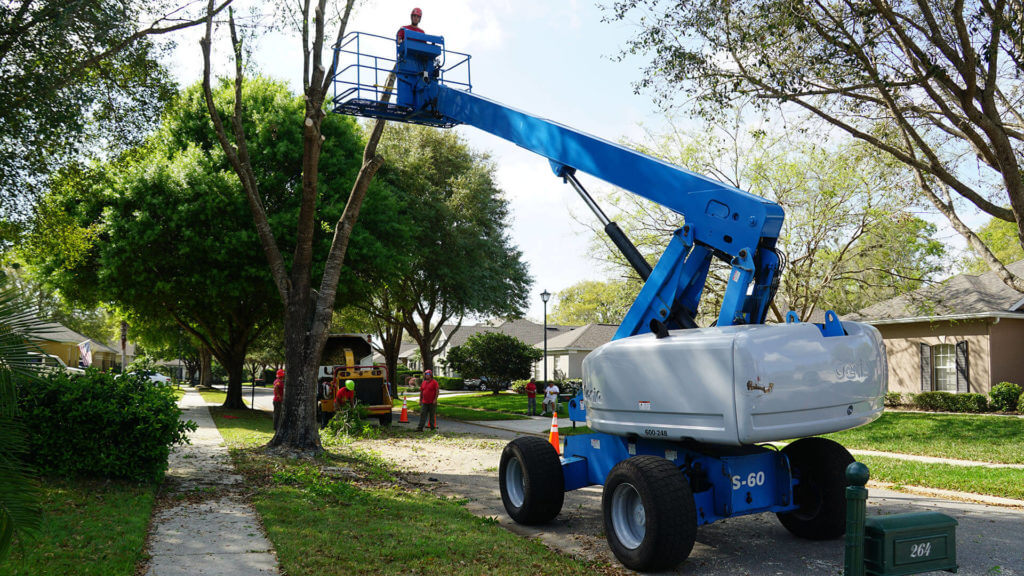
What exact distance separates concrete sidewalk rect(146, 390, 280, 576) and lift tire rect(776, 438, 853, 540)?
5308 millimetres

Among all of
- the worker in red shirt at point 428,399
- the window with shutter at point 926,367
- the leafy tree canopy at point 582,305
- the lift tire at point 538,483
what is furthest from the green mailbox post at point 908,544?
the leafy tree canopy at point 582,305

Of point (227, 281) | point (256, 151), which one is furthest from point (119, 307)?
point (256, 151)

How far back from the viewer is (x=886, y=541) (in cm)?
455

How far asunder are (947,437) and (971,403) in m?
8.19

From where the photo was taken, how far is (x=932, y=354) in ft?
87.9

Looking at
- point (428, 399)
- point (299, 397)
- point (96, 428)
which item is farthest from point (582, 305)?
point (96, 428)

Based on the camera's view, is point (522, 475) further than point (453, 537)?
Yes

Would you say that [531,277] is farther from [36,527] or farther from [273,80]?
[36,527]

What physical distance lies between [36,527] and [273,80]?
23.9 m

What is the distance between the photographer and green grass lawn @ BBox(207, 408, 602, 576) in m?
6.67

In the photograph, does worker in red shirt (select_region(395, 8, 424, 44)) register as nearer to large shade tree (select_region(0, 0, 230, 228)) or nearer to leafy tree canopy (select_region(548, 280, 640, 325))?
large shade tree (select_region(0, 0, 230, 228))

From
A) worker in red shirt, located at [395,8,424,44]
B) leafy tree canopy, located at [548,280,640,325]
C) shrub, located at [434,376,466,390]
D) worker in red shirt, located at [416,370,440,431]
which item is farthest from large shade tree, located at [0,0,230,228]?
leafy tree canopy, located at [548,280,640,325]

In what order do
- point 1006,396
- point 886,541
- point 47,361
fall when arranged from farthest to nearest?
point 1006,396 < point 47,361 < point 886,541

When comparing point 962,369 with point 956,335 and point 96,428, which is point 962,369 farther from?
point 96,428
